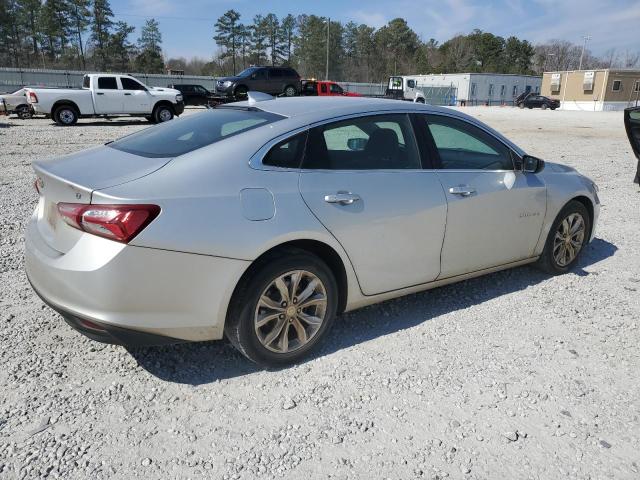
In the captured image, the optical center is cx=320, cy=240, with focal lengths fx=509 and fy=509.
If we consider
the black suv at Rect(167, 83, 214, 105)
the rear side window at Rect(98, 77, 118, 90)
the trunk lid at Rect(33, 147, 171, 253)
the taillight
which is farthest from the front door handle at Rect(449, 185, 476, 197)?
the black suv at Rect(167, 83, 214, 105)

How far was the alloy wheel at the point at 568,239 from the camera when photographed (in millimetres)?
4566

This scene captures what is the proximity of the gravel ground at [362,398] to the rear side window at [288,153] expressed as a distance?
124cm

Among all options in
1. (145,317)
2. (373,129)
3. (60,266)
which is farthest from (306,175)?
(60,266)

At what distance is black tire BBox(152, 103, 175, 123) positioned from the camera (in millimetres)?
20078

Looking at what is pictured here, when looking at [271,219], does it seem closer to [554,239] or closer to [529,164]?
[529,164]

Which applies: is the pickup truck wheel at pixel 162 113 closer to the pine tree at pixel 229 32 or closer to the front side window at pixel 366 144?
the front side window at pixel 366 144

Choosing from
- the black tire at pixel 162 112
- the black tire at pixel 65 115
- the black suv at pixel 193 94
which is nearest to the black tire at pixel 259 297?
the black tire at pixel 65 115

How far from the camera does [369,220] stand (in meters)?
3.19

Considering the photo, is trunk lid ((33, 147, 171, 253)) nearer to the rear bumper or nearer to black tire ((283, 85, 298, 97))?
the rear bumper

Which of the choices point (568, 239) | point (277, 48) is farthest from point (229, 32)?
point (568, 239)

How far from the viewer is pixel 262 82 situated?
29.1m

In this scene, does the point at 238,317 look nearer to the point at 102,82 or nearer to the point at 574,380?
the point at 574,380

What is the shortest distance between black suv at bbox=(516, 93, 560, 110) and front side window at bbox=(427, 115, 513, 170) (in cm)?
5113

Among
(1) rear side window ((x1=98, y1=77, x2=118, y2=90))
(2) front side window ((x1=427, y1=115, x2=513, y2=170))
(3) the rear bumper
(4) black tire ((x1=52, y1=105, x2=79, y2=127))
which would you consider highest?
(1) rear side window ((x1=98, y1=77, x2=118, y2=90))
